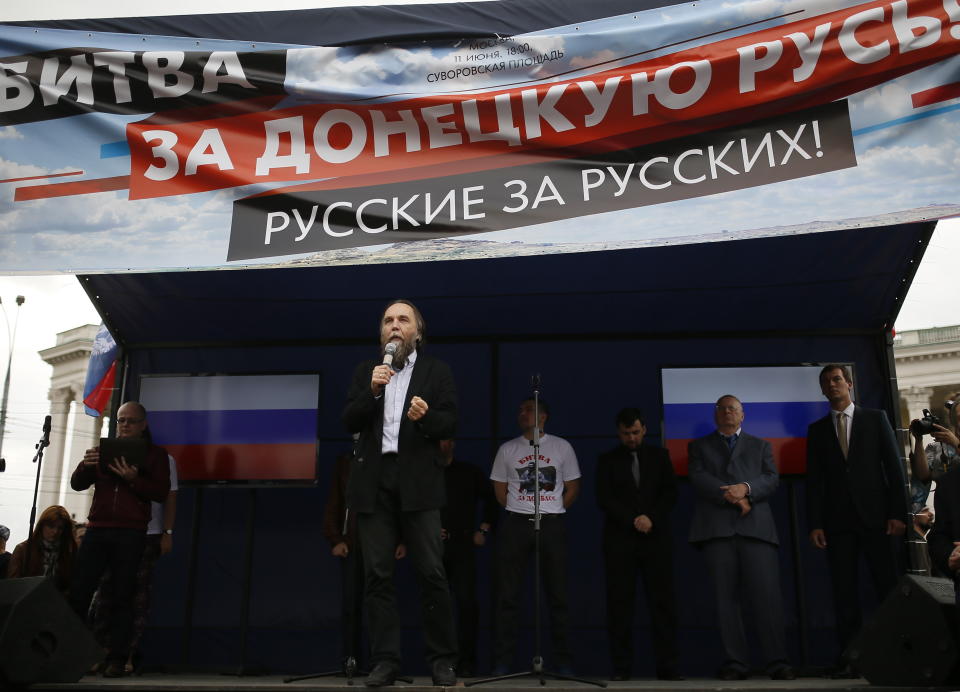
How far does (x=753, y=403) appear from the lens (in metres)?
6.25

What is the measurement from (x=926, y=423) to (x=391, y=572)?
3.26 meters

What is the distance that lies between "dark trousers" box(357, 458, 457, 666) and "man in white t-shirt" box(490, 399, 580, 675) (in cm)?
155

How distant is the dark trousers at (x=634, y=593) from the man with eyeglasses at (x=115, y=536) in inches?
113

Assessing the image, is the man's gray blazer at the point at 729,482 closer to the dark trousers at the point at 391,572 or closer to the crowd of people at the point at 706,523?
the crowd of people at the point at 706,523

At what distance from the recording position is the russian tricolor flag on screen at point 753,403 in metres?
6.22

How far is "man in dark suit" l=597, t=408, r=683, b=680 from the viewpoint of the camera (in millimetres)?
5309

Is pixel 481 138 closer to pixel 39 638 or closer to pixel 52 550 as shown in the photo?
pixel 39 638

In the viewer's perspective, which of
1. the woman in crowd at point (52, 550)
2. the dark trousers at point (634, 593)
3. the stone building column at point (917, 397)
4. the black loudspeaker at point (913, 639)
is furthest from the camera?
the stone building column at point (917, 397)

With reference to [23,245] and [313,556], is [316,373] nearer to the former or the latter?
[313,556]

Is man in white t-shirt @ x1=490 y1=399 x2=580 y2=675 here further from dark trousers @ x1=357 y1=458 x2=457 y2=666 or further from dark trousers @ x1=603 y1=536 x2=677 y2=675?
dark trousers @ x1=357 y1=458 x2=457 y2=666

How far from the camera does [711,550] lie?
5355 mm

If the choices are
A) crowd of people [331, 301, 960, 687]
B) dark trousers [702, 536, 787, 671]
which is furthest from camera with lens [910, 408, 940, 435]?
dark trousers [702, 536, 787, 671]

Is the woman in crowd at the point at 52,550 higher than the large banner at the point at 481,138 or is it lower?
lower

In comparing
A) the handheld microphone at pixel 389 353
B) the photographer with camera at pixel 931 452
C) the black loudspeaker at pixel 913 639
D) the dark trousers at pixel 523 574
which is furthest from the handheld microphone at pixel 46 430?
the photographer with camera at pixel 931 452
